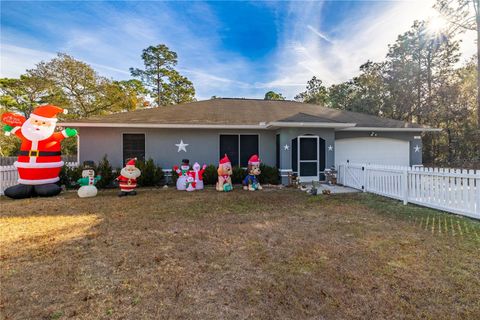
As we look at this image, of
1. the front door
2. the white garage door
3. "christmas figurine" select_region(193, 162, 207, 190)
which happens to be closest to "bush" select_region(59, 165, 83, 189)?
"christmas figurine" select_region(193, 162, 207, 190)

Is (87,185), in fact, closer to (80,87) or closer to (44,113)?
(44,113)

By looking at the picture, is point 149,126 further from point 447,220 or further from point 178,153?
point 447,220

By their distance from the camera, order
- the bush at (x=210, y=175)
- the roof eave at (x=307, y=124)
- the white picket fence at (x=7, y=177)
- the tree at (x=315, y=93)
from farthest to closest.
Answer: the tree at (x=315, y=93) → the bush at (x=210, y=175) → the roof eave at (x=307, y=124) → the white picket fence at (x=7, y=177)

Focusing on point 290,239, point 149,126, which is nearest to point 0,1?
point 149,126

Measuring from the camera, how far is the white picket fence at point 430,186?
4684 millimetres

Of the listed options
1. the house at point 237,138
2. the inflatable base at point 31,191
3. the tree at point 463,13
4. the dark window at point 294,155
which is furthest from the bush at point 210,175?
the tree at point 463,13

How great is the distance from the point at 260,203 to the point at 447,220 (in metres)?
4.06

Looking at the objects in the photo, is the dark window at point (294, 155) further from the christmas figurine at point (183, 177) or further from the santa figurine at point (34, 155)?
the santa figurine at point (34, 155)

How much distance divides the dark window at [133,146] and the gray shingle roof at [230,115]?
2.57ft

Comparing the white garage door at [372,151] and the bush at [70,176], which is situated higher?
the white garage door at [372,151]

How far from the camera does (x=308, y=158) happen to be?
9.52 metres

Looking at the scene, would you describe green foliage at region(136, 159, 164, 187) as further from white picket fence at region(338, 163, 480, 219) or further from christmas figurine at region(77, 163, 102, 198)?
white picket fence at region(338, 163, 480, 219)

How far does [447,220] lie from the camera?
182 inches

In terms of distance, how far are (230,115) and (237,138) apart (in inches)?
47.9
